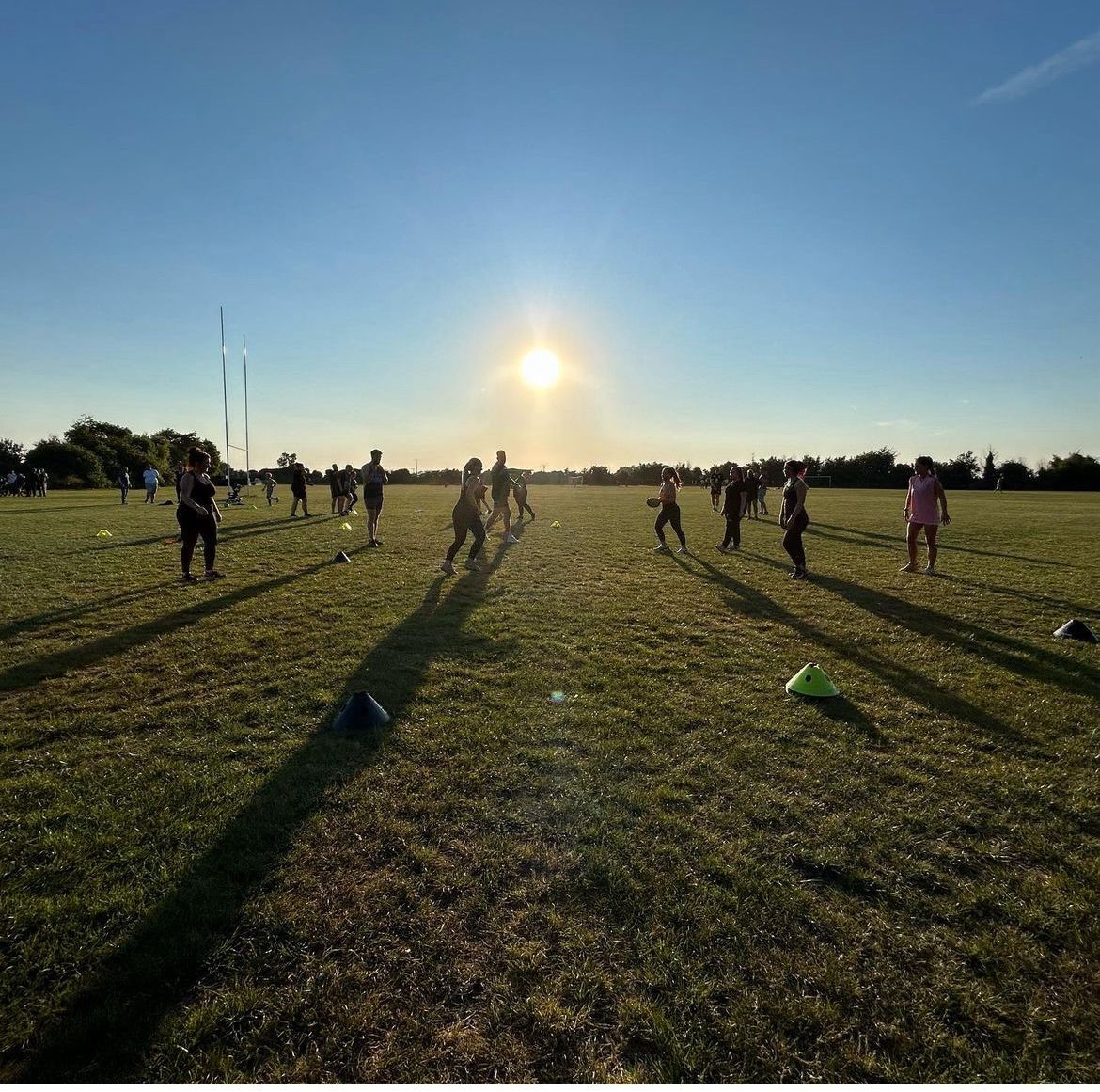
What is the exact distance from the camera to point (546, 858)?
3.23 m

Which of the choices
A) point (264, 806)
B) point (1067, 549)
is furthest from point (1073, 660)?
point (1067, 549)

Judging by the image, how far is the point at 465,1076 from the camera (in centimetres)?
207

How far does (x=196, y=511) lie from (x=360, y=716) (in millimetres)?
7194

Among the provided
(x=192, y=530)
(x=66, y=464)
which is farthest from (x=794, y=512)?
(x=66, y=464)

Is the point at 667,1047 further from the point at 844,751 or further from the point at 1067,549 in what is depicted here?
Result: the point at 1067,549

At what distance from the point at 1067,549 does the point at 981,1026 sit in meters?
18.8

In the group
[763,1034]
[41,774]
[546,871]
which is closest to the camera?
[763,1034]

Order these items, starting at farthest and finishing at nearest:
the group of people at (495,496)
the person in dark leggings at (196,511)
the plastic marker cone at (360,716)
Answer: the group of people at (495,496) < the person in dark leggings at (196,511) < the plastic marker cone at (360,716)

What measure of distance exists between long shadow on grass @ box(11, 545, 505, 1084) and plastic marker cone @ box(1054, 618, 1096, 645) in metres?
8.69

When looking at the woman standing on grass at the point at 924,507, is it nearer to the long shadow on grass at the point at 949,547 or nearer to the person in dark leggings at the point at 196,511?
the long shadow on grass at the point at 949,547

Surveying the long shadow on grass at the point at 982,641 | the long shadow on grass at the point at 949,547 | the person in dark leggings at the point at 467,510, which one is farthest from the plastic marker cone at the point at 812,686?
the long shadow on grass at the point at 949,547

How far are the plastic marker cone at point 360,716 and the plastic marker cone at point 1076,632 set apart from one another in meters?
8.76

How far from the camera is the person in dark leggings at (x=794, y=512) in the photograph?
10031mm

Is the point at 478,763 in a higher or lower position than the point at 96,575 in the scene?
lower
